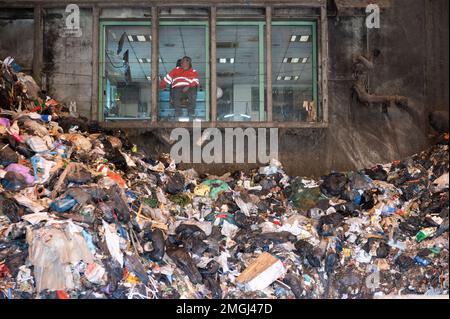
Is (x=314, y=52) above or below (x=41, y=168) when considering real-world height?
above

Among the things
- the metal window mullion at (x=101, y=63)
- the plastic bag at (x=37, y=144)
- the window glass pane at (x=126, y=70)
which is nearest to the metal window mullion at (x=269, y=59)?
the window glass pane at (x=126, y=70)

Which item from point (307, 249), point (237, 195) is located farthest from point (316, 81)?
point (307, 249)

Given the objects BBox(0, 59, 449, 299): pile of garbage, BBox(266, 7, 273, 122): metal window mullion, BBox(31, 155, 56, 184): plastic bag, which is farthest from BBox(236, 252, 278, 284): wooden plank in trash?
BBox(266, 7, 273, 122): metal window mullion

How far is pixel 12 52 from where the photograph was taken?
8680mm

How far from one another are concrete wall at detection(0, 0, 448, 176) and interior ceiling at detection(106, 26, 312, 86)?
457 mm

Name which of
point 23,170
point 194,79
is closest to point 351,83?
point 194,79

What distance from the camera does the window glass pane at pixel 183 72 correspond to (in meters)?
8.75

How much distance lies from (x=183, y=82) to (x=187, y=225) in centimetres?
319

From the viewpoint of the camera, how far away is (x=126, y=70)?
28.9 ft

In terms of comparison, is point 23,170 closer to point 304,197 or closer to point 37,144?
point 37,144

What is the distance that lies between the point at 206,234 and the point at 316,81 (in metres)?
3.66

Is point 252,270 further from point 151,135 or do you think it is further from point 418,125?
point 418,125

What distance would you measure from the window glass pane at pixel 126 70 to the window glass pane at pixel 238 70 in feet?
3.89
